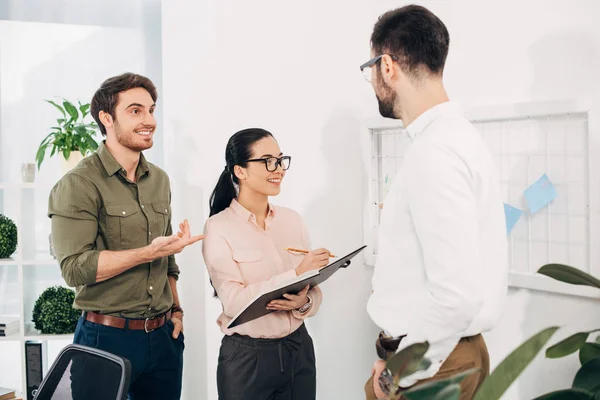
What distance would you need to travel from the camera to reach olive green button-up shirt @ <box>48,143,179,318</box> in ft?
6.26

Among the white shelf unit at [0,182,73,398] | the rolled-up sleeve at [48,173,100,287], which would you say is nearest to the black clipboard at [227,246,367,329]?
the rolled-up sleeve at [48,173,100,287]

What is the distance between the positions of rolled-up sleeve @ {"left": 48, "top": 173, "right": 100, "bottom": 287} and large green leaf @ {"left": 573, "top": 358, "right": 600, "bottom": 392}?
1.42 m

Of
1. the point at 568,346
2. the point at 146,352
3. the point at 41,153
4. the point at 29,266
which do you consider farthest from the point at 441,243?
the point at 29,266

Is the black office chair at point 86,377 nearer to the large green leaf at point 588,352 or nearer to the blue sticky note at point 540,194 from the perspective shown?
the large green leaf at point 588,352

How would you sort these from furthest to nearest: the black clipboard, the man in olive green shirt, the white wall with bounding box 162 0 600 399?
the white wall with bounding box 162 0 600 399
the man in olive green shirt
the black clipboard

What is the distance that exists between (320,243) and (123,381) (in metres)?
1.31

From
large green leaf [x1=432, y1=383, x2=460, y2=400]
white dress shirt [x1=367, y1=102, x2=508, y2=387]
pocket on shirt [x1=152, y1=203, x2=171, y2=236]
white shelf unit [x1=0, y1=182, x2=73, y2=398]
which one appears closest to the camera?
large green leaf [x1=432, y1=383, x2=460, y2=400]

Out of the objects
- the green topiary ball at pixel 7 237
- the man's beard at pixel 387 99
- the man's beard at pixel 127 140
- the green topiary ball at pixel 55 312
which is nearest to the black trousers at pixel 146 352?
the man's beard at pixel 127 140

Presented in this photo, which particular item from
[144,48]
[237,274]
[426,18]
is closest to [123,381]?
[237,274]

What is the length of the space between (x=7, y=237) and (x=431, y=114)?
2.32 m

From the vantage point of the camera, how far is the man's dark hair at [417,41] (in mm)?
1339

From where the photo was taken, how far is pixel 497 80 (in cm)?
193

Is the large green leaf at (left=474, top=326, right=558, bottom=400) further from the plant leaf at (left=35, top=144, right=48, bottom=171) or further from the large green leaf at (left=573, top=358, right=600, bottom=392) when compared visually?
the plant leaf at (left=35, top=144, right=48, bottom=171)

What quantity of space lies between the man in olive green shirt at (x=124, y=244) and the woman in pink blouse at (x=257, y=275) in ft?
0.54
